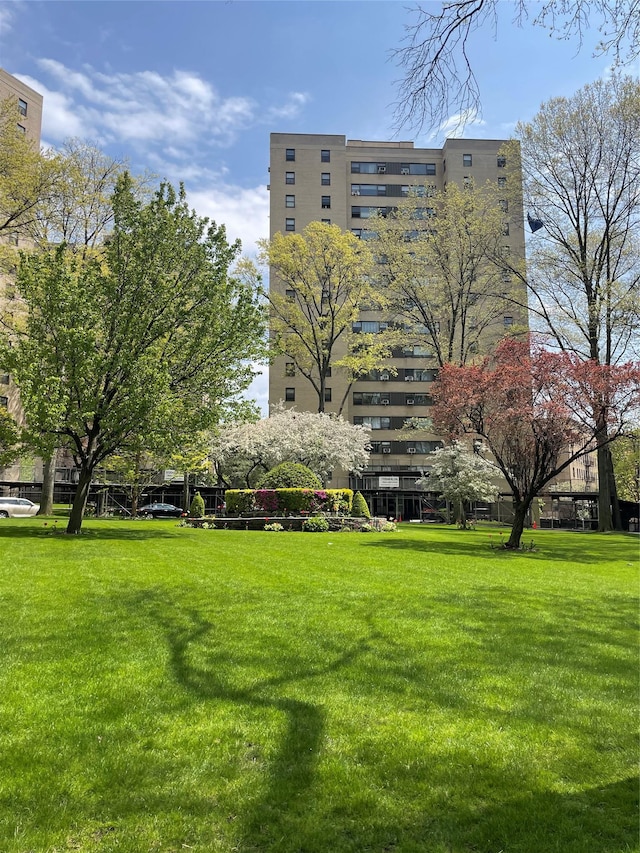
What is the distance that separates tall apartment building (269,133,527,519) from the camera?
5684 centimetres

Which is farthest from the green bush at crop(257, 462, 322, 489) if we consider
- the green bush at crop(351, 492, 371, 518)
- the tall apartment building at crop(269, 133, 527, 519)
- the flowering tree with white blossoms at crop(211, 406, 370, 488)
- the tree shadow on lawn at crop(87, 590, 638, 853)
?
the tall apartment building at crop(269, 133, 527, 519)

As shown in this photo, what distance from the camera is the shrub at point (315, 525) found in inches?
870

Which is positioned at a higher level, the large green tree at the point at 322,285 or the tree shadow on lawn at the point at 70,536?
the large green tree at the point at 322,285

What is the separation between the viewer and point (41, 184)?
2397cm

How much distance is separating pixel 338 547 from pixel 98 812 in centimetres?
1258

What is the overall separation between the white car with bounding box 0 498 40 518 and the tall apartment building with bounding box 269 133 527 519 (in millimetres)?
26380

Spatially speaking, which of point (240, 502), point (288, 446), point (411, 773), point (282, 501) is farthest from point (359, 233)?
point (411, 773)

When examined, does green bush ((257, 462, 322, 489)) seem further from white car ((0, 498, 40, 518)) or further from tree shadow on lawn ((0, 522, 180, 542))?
white car ((0, 498, 40, 518))

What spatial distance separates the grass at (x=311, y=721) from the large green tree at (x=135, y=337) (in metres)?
7.89

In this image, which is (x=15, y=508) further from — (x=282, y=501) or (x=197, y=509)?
(x=282, y=501)

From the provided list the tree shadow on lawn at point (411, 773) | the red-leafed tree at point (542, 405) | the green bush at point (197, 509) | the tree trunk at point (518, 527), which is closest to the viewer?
the tree shadow on lawn at point (411, 773)

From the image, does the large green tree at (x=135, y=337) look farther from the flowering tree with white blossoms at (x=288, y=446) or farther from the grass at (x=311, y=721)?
the flowering tree with white blossoms at (x=288, y=446)

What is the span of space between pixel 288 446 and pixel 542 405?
754 inches

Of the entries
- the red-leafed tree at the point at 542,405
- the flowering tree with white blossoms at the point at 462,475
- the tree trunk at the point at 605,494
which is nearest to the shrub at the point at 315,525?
the red-leafed tree at the point at 542,405
